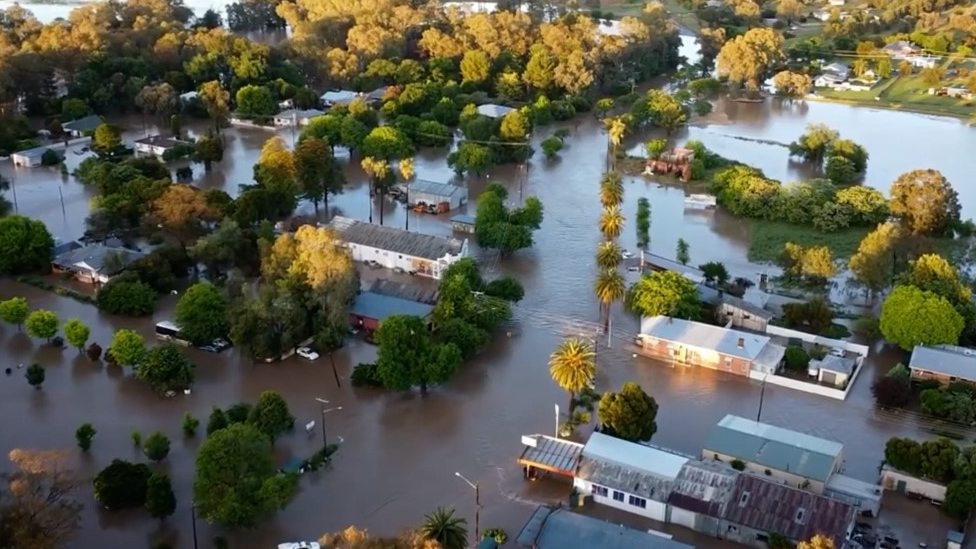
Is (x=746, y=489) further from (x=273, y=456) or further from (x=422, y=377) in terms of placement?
(x=273, y=456)

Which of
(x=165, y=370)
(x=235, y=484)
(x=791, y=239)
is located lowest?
(x=791, y=239)

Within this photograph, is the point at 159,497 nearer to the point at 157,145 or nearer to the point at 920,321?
the point at 920,321

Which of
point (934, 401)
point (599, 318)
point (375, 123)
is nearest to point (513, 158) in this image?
point (375, 123)

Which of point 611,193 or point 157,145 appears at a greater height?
point 611,193

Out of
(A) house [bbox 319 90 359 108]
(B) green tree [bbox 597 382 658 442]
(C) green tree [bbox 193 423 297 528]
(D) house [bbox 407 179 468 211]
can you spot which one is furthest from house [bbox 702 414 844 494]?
(A) house [bbox 319 90 359 108]

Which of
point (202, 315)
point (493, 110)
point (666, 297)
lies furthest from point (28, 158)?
point (666, 297)

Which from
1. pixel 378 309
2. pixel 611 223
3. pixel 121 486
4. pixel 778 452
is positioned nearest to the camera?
pixel 121 486
